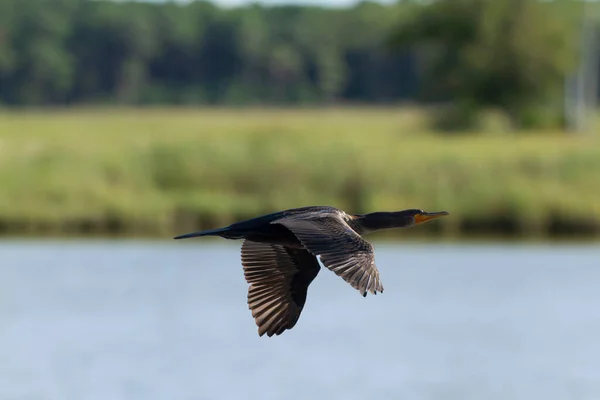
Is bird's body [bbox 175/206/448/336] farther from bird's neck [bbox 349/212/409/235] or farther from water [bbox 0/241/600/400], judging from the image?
water [bbox 0/241/600/400]

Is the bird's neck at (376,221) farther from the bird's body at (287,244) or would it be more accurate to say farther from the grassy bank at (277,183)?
the grassy bank at (277,183)

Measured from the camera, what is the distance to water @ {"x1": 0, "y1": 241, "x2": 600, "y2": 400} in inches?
676

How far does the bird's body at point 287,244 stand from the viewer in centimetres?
951

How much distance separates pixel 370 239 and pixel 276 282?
1746 centimetres

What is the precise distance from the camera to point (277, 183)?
29.7 meters

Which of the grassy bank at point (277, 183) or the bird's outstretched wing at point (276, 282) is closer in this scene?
the bird's outstretched wing at point (276, 282)

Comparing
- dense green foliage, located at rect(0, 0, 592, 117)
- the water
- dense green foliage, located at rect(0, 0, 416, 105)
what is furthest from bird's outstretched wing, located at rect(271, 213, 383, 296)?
dense green foliage, located at rect(0, 0, 416, 105)

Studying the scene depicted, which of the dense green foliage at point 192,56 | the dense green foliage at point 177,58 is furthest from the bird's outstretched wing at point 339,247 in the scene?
the dense green foliage at point 177,58

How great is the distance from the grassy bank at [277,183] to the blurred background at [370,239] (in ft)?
0.19

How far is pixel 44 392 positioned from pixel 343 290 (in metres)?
8.56

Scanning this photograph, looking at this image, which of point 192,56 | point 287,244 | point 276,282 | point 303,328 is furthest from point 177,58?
point 287,244

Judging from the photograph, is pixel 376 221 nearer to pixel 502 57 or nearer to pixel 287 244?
pixel 287 244

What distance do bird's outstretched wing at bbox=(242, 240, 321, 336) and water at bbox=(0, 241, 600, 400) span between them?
5.55 metres

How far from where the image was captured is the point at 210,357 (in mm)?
18422
